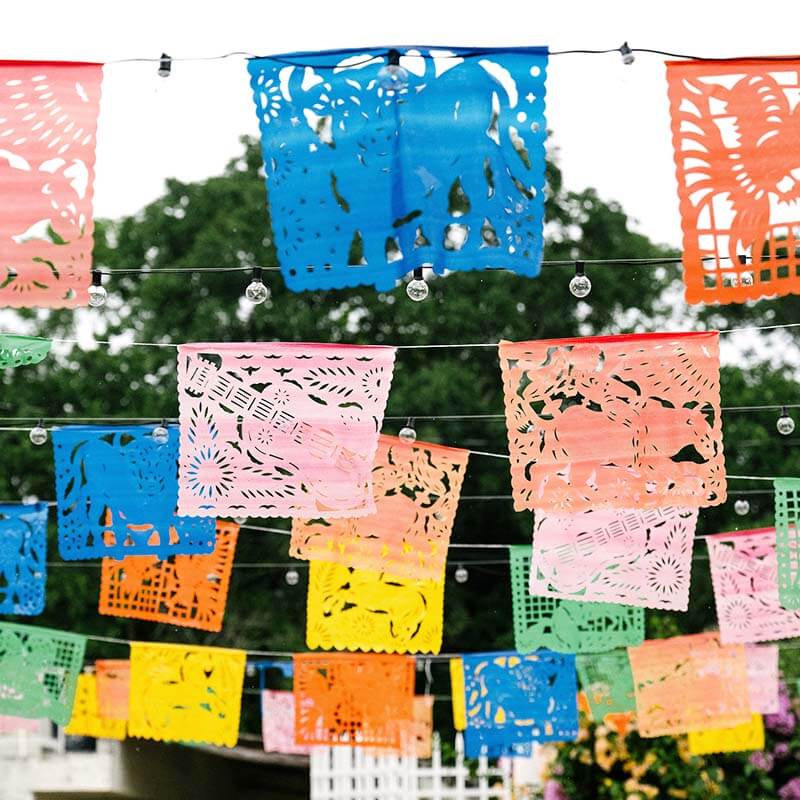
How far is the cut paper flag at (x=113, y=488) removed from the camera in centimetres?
726

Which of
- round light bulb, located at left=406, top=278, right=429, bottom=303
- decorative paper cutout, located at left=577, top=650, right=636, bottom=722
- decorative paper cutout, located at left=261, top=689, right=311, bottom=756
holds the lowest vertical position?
decorative paper cutout, located at left=261, top=689, right=311, bottom=756

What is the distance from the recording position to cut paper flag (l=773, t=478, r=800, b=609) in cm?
720

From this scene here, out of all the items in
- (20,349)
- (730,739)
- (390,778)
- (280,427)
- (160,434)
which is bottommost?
(390,778)

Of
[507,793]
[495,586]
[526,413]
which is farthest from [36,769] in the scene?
[526,413]

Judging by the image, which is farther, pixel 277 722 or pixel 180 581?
pixel 277 722

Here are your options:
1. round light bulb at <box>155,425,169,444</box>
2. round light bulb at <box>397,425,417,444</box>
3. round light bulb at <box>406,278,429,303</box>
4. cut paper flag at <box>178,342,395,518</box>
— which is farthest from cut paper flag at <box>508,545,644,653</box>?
round light bulb at <box>406,278,429,303</box>

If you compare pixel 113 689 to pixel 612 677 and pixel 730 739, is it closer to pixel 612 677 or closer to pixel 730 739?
pixel 612 677

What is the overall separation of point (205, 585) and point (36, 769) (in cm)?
625

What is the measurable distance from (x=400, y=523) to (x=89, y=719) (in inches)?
132

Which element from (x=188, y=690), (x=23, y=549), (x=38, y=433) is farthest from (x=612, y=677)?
(x=38, y=433)

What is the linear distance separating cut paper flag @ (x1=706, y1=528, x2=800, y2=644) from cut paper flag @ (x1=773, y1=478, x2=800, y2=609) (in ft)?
4.08

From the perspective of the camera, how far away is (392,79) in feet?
16.6

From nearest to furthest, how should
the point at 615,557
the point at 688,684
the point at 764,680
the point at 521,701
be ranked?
the point at 615,557 → the point at 688,684 → the point at 521,701 → the point at 764,680

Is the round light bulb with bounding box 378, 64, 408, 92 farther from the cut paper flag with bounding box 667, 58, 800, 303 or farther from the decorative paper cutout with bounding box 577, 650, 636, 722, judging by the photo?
the decorative paper cutout with bounding box 577, 650, 636, 722
